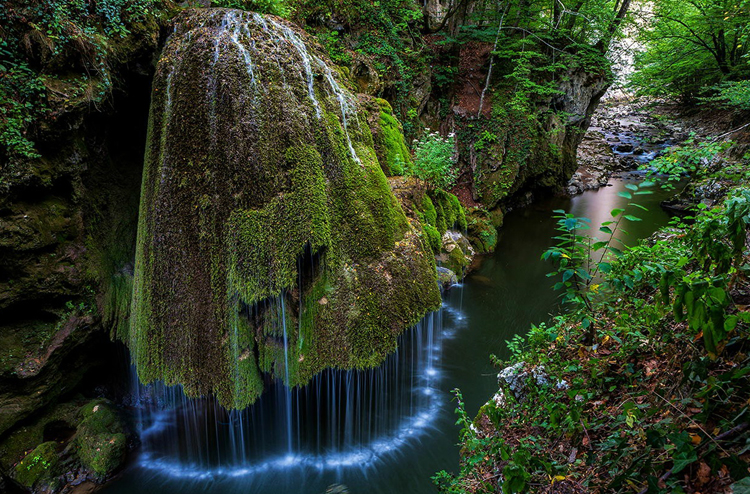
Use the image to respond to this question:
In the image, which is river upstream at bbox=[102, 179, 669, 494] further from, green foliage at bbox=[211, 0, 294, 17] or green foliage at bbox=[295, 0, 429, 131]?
green foliage at bbox=[295, 0, 429, 131]

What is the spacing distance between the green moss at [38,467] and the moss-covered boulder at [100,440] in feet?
0.84

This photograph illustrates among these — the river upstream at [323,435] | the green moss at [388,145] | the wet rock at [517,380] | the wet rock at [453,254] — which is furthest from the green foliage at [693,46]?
the river upstream at [323,435]

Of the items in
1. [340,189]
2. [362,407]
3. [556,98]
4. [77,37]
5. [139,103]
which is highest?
[556,98]

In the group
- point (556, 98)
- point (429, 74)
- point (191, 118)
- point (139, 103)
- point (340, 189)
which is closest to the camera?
point (191, 118)

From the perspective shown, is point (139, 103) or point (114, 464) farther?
point (139, 103)

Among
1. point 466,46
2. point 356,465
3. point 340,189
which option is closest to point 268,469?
point 356,465

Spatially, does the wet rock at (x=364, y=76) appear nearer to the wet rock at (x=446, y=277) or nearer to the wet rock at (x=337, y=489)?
the wet rock at (x=446, y=277)

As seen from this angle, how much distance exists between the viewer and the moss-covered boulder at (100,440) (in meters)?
4.25

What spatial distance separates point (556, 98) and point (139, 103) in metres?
14.2

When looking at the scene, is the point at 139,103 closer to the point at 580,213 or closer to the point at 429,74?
the point at 429,74

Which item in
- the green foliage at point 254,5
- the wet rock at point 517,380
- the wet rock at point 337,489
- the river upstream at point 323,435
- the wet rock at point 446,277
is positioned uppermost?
the green foliage at point 254,5

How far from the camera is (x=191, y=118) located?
3.98 metres

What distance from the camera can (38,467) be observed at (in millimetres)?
3971

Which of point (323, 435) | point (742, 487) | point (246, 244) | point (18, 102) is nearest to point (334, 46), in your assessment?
point (18, 102)
